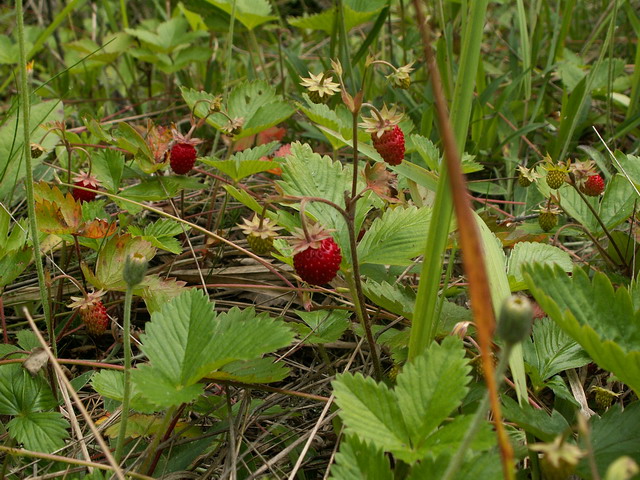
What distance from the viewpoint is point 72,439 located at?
1.28 m

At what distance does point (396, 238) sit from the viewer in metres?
1.31

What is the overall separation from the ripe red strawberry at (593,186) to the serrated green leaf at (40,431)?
127 cm

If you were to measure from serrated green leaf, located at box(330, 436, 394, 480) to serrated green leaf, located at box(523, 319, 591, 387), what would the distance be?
463 mm

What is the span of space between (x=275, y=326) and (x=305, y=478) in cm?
32

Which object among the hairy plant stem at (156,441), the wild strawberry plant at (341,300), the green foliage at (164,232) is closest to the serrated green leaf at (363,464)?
the wild strawberry plant at (341,300)

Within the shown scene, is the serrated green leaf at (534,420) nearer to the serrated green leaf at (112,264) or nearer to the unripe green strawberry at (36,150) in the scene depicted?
the serrated green leaf at (112,264)

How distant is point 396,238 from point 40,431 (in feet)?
2.47

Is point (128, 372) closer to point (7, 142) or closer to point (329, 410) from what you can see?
point (329, 410)

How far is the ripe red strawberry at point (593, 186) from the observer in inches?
63.8

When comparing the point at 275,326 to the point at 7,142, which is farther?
the point at 7,142

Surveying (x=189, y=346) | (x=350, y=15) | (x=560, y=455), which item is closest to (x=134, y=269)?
(x=189, y=346)

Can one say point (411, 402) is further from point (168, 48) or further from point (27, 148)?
point (168, 48)

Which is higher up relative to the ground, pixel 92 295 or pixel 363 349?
pixel 92 295

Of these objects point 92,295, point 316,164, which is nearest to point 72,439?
point 92,295
